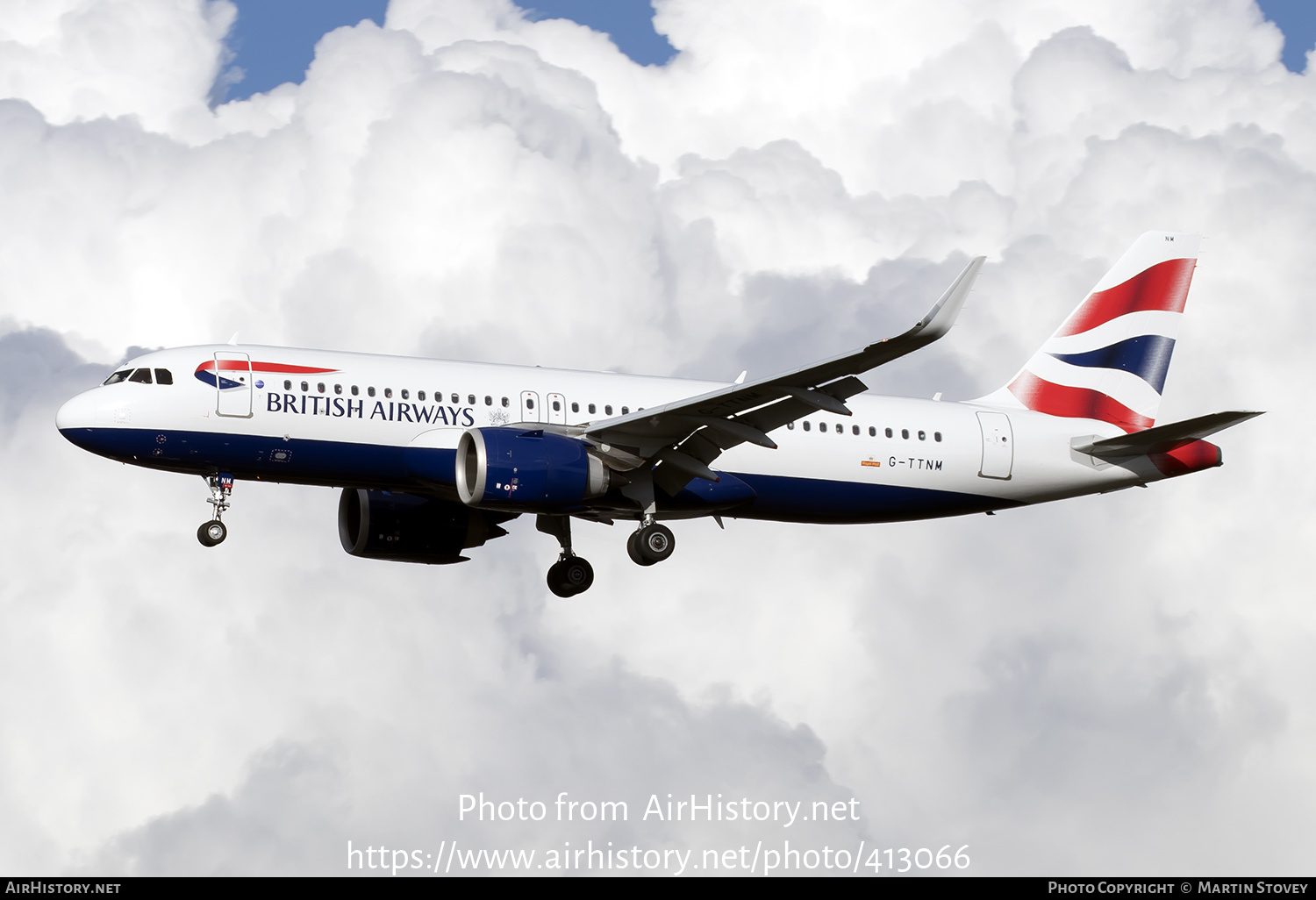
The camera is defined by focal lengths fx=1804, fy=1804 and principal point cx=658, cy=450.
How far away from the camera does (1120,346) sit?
46.2 meters

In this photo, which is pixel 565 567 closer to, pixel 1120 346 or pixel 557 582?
pixel 557 582

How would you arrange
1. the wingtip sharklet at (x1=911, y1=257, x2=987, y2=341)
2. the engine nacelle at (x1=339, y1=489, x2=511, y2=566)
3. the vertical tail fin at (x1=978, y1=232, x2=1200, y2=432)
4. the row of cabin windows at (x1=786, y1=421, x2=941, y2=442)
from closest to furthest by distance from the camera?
1. the wingtip sharklet at (x1=911, y1=257, x2=987, y2=341)
2. the row of cabin windows at (x1=786, y1=421, x2=941, y2=442)
3. the engine nacelle at (x1=339, y1=489, x2=511, y2=566)
4. the vertical tail fin at (x1=978, y1=232, x2=1200, y2=432)

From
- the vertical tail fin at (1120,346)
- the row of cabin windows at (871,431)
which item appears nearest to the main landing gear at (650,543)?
the row of cabin windows at (871,431)

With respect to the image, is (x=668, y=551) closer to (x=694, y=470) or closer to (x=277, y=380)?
(x=694, y=470)

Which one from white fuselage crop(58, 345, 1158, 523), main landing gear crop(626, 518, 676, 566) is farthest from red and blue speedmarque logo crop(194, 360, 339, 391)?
main landing gear crop(626, 518, 676, 566)

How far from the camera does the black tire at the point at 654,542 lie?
38938mm

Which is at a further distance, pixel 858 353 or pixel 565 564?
pixel 565 564

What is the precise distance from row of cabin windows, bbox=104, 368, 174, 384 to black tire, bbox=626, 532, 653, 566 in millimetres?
10210

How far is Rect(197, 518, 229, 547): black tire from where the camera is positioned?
37219 mm

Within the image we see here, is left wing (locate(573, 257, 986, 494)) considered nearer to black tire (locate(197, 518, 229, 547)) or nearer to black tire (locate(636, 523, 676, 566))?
black tire (locate(636, 523, 676, 566))

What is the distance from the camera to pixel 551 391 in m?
38.7

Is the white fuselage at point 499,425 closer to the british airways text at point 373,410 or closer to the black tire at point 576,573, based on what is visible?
the british airways text at point 373,410

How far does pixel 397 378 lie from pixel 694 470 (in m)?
6.50

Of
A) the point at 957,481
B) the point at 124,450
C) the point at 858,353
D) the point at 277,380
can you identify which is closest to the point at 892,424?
the point at 957,481
